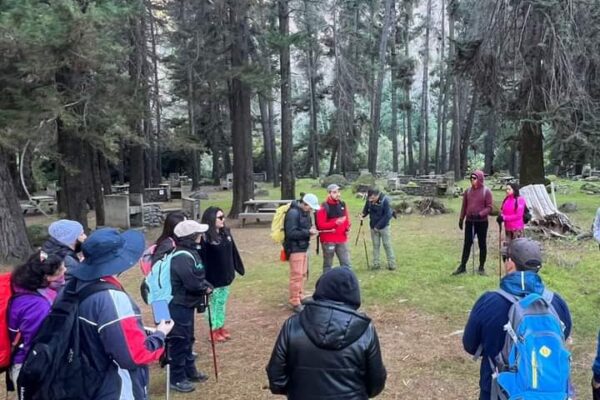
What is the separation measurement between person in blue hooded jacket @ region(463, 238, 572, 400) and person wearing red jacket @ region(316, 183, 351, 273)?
482 cm

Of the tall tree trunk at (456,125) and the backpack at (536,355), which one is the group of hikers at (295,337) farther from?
the tall tree trunk at (456,125)

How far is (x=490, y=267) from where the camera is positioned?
927cm

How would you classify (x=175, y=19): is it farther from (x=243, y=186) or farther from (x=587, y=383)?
(x=587, y=383)

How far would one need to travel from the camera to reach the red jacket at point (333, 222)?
7.89m

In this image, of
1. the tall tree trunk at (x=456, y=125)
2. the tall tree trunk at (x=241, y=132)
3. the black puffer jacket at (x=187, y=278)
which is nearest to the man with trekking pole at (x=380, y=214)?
the black puffer jacket at (x=187, y=278)

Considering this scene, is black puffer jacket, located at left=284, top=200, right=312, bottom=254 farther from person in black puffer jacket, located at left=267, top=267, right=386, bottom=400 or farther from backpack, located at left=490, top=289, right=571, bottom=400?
backpack, located at left=490, top=289, right=571, bottom=400

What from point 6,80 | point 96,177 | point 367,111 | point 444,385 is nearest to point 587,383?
point 444,385

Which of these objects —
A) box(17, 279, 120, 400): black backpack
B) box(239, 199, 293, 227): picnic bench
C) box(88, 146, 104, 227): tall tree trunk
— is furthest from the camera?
box(239, 199, 293, 227): picnic bench

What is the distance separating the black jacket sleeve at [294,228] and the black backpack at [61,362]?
4331 millimetres

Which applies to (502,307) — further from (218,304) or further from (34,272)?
(218,304)

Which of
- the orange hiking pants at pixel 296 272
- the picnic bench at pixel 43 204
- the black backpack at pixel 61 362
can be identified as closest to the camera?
the black backpack at pixel 61 362

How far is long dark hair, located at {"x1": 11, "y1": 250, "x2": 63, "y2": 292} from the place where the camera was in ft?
10.3

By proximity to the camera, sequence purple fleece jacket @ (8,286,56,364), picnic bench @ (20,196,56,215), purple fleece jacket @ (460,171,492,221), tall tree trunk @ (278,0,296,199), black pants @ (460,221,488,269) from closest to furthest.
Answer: purple fleece jacket @ (8,286,56,364) → purple fleece jacket @ (460,171,492,221) → black pants @ (460,221,488,269) → tall tree trunk @ (278,0,296,199) → picnic bench @ (20,196,56,215)

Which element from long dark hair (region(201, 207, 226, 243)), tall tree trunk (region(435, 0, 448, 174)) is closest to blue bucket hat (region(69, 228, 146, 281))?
long dark hair (region(201, 207, 226, 243))
